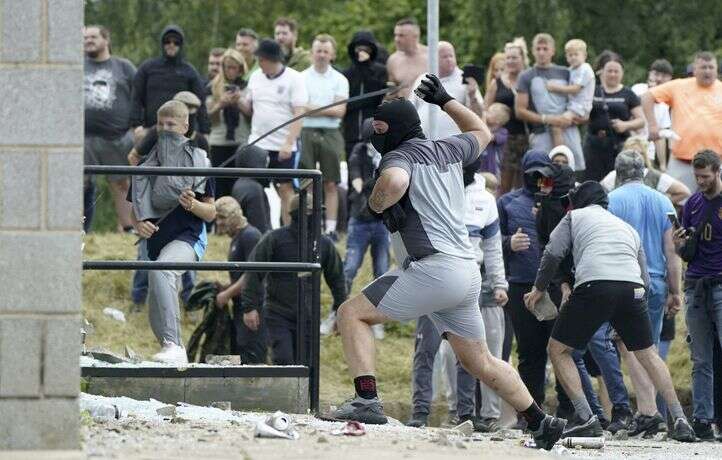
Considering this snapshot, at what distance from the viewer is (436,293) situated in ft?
33.7

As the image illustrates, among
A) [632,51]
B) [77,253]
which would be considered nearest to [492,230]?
[77,253]

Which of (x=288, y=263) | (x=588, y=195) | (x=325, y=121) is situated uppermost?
(x=325, y=121)

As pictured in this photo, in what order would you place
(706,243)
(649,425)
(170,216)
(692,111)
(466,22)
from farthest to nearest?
1. (466,22)
2. (692,111)
3. (706,243)
4. (649,425)
5. (170,216)

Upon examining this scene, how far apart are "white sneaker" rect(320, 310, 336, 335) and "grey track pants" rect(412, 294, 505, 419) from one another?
290cm

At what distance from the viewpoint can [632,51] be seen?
31.1 metres

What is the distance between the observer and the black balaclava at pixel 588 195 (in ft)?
43.1

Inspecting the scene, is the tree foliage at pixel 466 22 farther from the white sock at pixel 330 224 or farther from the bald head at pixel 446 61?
the bald head at pixel 446 61

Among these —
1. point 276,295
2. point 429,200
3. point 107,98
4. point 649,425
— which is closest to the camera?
point 429,200

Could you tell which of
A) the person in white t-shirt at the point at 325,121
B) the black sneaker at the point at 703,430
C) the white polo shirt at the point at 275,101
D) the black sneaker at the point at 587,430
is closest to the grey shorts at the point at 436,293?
the black sneaker at the point at 587,430

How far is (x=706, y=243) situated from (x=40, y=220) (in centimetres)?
676

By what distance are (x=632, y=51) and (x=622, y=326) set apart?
1862 cm

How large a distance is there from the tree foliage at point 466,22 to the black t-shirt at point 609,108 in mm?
11403

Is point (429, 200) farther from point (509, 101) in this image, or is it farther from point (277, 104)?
point (509, 101)

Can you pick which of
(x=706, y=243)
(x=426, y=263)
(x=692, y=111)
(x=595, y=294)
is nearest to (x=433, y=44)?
(x=706, y=243)
